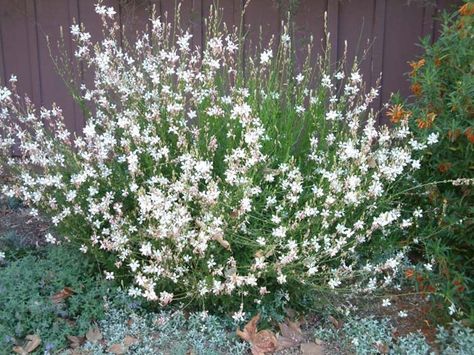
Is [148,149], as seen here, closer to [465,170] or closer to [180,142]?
[180,142]

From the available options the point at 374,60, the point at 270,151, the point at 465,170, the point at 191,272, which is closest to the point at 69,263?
the point at 191,272

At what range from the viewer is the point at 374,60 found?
15.6 ft

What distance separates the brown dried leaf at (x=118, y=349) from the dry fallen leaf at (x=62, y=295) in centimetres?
39

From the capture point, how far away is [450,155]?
125 inches

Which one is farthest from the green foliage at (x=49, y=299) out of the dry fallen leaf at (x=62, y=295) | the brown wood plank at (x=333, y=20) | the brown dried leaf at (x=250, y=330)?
the brown wood plank at (x=333, y=20)

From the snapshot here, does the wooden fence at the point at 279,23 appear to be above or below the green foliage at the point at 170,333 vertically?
above

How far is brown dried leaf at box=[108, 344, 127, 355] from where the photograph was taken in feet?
8.82

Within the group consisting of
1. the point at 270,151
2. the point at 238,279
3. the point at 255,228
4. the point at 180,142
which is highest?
the point at 270,151

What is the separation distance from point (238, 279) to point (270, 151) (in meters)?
0.85

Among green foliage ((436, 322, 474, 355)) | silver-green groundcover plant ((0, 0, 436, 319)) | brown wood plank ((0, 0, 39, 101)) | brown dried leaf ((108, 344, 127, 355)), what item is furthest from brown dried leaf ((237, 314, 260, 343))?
brown wood plank ((0, 0, 39, 101))

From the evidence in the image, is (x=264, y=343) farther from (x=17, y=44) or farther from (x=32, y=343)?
(x=17, y=44)

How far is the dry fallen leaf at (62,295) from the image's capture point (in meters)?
2.89

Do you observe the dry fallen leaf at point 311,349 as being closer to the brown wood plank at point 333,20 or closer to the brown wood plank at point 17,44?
the brown wood plank at point 333,20

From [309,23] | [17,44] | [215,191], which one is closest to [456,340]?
[215,191]
